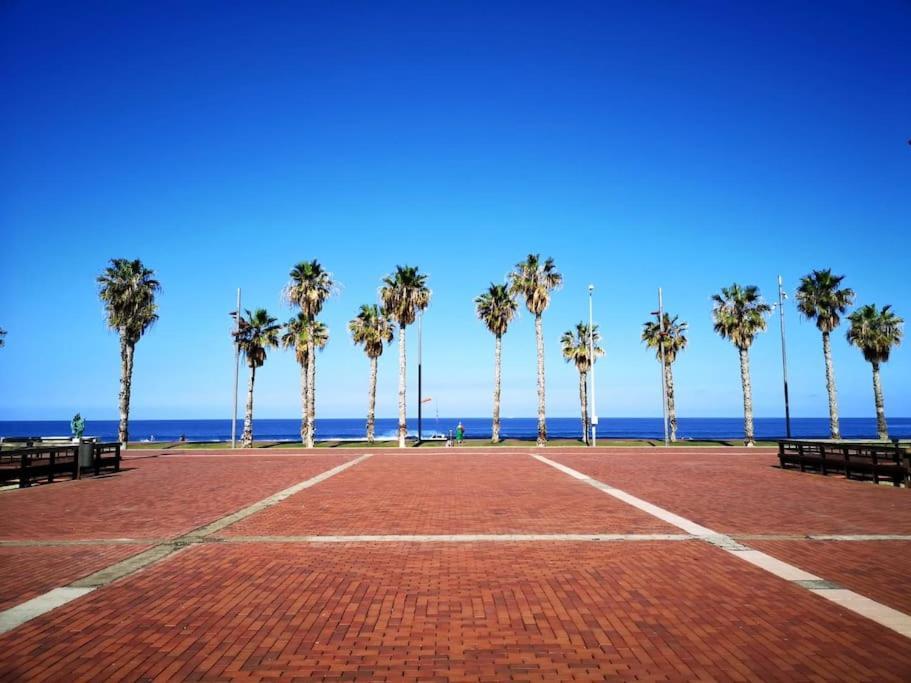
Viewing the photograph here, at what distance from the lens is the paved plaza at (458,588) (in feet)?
15.1

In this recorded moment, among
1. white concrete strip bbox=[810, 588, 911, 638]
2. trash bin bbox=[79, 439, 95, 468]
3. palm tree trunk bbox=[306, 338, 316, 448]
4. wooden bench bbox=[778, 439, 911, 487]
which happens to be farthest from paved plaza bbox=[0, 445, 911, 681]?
palm tree trunk bbox=[306, 338, 316, 448]

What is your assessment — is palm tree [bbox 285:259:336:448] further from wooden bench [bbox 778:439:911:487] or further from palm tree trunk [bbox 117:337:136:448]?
wooden bench [bbox 778:439:911:487]

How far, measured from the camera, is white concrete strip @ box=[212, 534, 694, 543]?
29.1 feet

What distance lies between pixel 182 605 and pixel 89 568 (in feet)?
7.80

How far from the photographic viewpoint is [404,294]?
133 feet

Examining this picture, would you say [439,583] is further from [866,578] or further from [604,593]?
[866,578]

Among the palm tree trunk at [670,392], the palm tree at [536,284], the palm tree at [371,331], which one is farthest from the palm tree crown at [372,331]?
the palm tree trunk at [670,392]

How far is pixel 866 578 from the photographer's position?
6.79 metres

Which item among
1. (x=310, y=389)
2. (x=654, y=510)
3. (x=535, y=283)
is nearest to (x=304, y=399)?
(x=310, y=389)


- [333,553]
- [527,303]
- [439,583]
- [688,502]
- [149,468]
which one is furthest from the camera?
[527,303]

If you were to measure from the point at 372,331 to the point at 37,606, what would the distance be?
4148cm

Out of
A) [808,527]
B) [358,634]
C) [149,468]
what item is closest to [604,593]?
[358,634]

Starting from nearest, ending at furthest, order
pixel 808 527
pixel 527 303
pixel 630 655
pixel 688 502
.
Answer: pixel 630 655 < pixel 808 527 < pixel 688 502 < pixel 527 303

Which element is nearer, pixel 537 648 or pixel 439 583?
pixel 537 648
